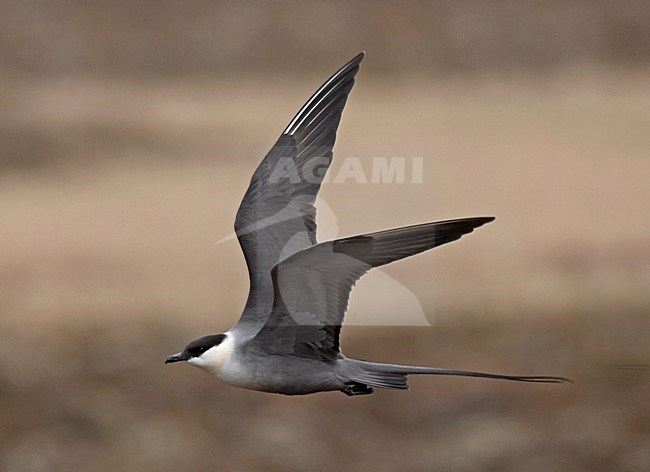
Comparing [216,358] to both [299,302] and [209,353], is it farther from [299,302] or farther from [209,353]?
[299,302]

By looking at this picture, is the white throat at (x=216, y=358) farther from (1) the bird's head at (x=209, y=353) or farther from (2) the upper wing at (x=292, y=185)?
(2) the upper wing at (x=292, y=185)

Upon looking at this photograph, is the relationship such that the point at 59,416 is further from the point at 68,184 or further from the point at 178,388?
the point at 68,184

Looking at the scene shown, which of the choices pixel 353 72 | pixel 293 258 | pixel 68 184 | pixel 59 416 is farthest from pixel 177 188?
pixel 293 258

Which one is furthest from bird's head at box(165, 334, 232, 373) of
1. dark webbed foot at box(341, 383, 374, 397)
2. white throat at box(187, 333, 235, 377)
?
dark webbed foot at box(341, 383, 374, 397)

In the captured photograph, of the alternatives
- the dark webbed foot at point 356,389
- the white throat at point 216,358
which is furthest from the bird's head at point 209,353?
the dark webbed foot at point 356,389

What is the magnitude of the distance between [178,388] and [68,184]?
7.93 feet

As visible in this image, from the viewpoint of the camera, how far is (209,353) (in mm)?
3746

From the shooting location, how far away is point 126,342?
10.6 m

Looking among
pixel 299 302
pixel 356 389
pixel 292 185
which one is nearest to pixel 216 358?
pixel 299 302

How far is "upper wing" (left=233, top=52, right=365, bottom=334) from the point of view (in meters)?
4.22

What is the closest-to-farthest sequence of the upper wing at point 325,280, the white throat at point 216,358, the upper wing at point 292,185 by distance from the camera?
the upper wing at point 325,280 < the white throat at point 216,358 < the upper wing at point 292,185

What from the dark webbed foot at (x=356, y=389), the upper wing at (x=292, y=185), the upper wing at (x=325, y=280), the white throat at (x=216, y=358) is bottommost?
the dark webbed foot at (x=356, y=389)

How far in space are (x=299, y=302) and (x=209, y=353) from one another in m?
0.28

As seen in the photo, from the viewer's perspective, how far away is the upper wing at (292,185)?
4.22m
